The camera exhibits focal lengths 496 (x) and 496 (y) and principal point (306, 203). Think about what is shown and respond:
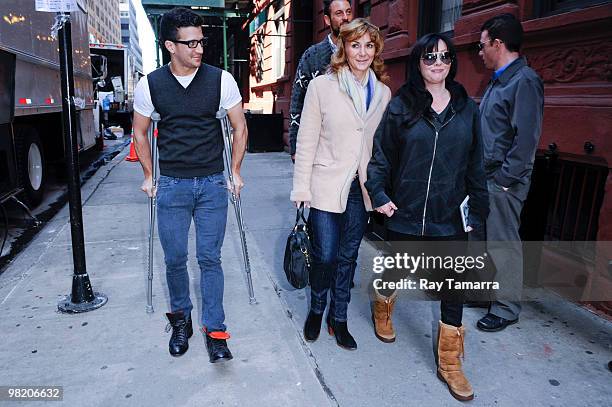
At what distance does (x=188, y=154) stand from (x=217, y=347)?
3.91ft

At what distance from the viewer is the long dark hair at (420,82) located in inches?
104

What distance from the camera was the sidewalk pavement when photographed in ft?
8.98

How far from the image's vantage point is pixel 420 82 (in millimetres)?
2734

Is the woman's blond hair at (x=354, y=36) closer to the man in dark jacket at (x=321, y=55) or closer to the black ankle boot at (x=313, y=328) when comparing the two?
the man in dark jacket at (x=321, y=55)

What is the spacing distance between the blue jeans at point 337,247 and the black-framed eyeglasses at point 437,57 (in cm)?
82

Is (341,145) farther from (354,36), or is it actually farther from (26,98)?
(26,98)

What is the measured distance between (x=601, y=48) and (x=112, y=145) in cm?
1630

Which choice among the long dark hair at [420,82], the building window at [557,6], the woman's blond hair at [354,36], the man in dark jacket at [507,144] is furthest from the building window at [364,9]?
the long dark hair at [420,82]

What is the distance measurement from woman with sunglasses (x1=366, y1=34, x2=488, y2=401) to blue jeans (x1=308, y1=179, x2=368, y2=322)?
280 millimetres

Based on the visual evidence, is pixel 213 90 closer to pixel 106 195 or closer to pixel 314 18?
pixel 106 195

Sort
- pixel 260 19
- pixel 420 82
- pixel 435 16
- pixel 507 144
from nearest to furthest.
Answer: pixel 420 82
pixel 507 144
pixel 435 16
pixel 260 19

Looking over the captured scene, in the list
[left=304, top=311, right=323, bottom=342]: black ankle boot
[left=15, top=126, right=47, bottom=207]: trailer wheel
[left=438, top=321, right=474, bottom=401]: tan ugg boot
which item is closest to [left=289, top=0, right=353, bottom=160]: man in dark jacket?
[left=304, top=311, right=323, bottom=342]: black ankle boot

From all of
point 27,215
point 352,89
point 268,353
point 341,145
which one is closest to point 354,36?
point 352,89

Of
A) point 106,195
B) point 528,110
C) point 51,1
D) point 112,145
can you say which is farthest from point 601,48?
point 112,145
